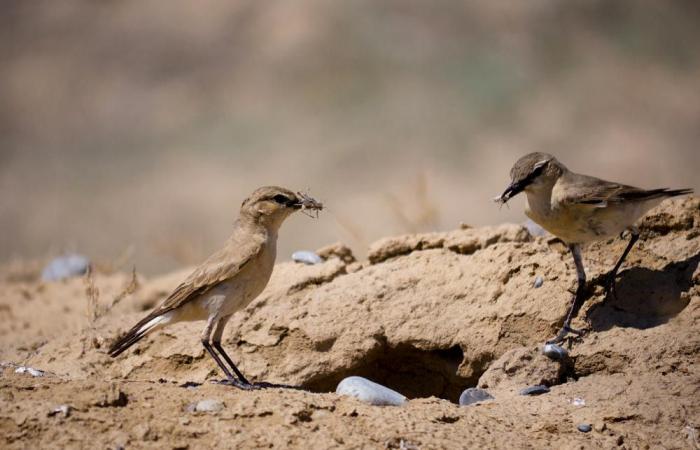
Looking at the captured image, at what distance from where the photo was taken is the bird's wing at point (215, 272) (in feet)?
20.9

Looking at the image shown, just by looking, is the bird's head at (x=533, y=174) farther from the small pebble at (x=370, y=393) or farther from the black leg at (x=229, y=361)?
the black leg at (x=229, y=361)

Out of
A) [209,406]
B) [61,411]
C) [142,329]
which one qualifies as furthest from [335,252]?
[61,411]

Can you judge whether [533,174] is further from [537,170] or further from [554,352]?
[554,352]

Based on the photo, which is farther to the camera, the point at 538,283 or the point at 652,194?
the point at 538,283

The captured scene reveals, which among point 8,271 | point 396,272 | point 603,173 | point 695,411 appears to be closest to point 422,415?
point 695,411

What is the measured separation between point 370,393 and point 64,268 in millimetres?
7136

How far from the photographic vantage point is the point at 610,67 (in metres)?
21.2

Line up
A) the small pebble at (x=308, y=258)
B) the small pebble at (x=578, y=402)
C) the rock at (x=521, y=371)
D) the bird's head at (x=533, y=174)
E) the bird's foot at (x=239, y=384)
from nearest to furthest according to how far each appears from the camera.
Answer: the small pebble at (x=578, y=402), the bird's foot at (x=239, y=384), the rock at (x=521, y=371), the bird's head at (x=533, y=174), the small pebble at (x=308, y=258)

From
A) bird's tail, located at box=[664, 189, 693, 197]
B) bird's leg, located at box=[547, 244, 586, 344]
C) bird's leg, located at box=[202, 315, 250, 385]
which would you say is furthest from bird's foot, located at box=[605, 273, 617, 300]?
bird's leg, located at box=[202, 315, 250, 385]

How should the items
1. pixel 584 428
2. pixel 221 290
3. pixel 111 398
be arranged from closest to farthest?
pixel 111 398 < pixel 584 428 < pixel 221 290

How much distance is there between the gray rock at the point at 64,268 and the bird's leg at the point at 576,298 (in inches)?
266

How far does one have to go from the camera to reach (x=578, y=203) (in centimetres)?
669

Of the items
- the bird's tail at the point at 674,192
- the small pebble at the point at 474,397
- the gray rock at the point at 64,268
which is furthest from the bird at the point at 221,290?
the gray rock at the point at 64,268

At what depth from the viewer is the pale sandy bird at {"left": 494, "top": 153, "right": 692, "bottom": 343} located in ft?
22.0
